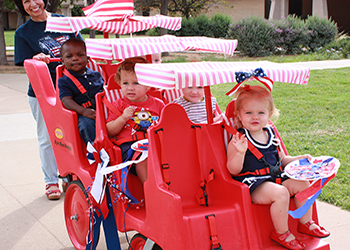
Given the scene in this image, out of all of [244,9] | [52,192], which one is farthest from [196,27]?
[52,192]

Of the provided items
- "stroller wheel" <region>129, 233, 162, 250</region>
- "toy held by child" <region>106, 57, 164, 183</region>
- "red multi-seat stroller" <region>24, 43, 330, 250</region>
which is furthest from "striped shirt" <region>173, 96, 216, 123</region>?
"stroller wheel" <region>129, 233, 162, 250</region>

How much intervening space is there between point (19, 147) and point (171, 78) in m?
4.64

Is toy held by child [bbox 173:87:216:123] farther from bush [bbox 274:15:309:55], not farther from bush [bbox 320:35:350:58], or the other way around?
bush [bbox 274:15:309:55]

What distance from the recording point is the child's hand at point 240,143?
8.16 feet

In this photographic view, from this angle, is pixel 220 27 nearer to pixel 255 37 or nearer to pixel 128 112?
pixel 255 37

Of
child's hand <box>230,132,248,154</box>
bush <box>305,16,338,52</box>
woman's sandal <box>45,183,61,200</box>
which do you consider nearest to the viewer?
child's hand <box>230,132,248,154</box>

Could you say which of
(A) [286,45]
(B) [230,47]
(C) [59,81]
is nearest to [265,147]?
(B) [230,47]

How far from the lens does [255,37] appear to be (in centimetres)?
1670

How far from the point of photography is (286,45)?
58.0 feet

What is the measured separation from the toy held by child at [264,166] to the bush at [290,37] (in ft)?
50.5

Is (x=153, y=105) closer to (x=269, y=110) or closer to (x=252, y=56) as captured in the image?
(x=269, y=110)

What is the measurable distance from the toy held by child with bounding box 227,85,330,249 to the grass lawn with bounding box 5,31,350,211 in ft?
5.36

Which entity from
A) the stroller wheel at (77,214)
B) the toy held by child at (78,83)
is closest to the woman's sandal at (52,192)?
the stroller wheel at (77,214)

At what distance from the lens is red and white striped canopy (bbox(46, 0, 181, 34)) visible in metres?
2.98
